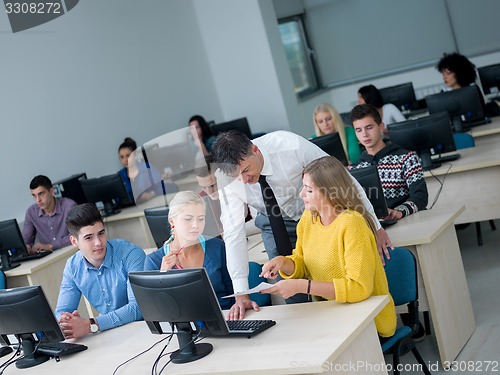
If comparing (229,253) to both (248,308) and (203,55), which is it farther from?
(203,55)

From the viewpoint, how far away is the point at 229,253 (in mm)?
3486

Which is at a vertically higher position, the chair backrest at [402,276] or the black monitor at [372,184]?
the black monitor at [372,184]

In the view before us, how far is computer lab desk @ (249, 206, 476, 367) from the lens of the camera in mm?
3885

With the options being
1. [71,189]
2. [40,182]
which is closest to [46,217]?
[40,182]

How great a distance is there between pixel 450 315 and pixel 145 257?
161 cm

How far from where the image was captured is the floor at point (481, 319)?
3.92 meters

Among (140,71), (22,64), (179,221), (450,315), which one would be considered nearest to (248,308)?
(179,221)

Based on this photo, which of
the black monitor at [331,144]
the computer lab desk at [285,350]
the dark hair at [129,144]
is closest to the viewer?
the computer lab desk at [285,350]

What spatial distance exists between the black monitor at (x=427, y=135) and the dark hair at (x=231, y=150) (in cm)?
241

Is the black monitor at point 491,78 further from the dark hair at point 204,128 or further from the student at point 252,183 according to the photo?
the student at point 252,183

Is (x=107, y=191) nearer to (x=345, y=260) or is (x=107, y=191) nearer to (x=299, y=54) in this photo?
(x=345, y=260)

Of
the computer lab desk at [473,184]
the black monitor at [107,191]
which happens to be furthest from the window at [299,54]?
the computer lab desk at [473,184]

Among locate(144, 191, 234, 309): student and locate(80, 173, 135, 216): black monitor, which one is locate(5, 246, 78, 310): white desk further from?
locate(144, 191, 234, 309): student

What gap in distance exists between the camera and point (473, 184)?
17.7 ft
